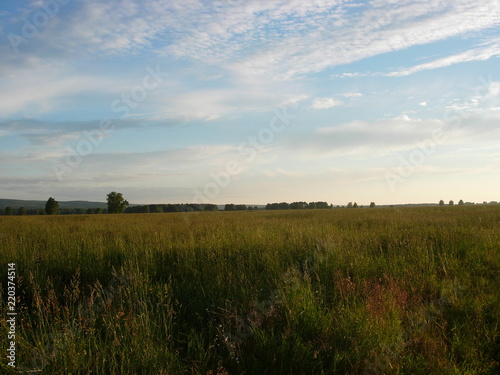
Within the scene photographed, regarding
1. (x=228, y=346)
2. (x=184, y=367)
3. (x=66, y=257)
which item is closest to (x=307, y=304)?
(x=228, y=346)

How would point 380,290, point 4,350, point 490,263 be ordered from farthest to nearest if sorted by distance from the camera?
point 490,263
point 380,290
point 4,350

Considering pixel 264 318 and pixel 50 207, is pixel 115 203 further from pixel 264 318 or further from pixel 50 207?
pixel 264 318

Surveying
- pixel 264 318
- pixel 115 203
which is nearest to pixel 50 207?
pixel 115 203

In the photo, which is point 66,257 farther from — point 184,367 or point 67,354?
point 184,367

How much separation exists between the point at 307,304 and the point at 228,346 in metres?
1.15

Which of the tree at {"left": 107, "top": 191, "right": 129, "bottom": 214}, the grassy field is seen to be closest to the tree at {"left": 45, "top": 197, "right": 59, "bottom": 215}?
the tree at {"left": 107, "top": 191, "right": 129, "bottom": 214}

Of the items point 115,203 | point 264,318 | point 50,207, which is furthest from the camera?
point 115,203

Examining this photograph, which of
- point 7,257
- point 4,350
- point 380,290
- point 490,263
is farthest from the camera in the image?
point 7,257

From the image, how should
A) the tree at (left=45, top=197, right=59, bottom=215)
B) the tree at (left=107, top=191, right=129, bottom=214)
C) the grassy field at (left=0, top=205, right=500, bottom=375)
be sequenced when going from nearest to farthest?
the grassy field at (left=0, top=205, right=500, bottom=375) < the tree at (left=45, top=197, right=59, bottom=215) < the tree at (left=107, top=191, right=129, bottom=214)

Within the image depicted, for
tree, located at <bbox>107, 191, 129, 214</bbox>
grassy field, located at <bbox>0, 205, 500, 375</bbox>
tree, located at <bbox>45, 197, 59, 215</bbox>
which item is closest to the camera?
grassy field, located at <bbox>0, 205, 500, 375</bbox>

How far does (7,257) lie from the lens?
686 centimetres

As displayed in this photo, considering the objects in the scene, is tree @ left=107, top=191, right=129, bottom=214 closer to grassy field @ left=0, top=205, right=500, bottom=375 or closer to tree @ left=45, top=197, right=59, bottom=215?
tree @ left=45, top=197, right=59, bottom=215

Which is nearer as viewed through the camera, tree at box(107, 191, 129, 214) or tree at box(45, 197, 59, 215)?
tree at box(45, 197, 59, 215)

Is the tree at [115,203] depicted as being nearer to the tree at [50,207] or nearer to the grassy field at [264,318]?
the tree at [50,207]
